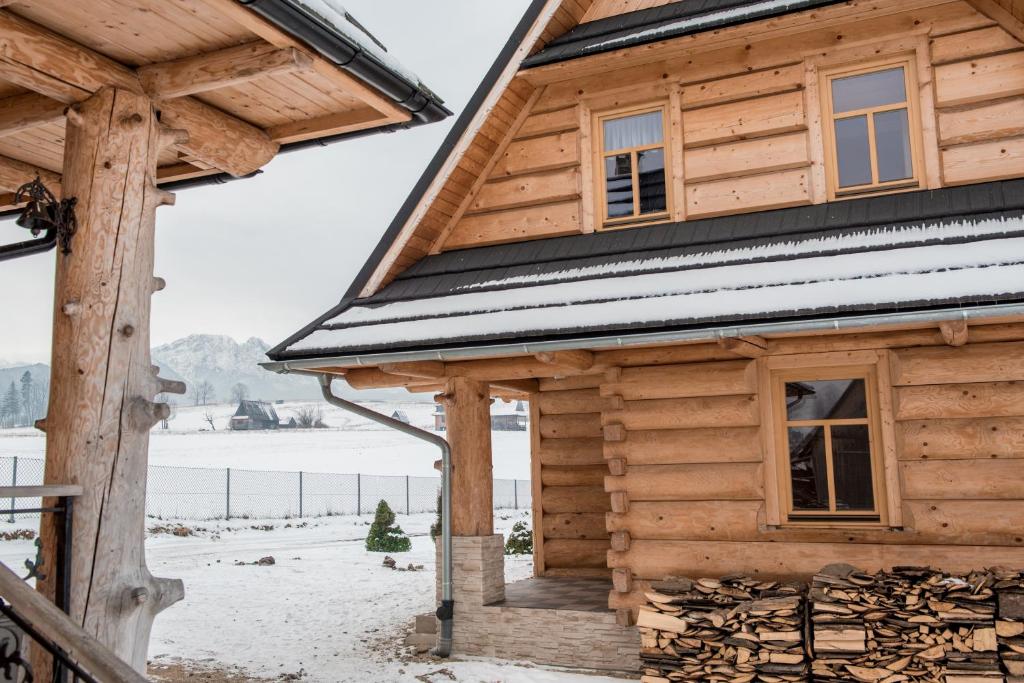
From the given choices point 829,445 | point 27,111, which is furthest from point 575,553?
point 27,111

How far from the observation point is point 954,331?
7.57 metres

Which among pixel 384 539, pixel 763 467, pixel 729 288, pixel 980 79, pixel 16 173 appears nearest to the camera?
pixel 16 173

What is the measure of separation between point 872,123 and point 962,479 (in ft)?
11.9

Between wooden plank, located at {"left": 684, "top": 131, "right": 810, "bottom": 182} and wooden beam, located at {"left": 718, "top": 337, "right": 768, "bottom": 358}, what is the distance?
1982 millimetres

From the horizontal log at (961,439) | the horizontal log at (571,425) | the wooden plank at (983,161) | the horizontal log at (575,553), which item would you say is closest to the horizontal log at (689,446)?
the horizontal log at (961,439)

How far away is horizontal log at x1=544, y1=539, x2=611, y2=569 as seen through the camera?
1242cm

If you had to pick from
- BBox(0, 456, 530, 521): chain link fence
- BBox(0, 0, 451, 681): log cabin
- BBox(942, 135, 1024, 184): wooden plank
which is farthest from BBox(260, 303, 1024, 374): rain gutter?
BBox(0, 456, 530, 521): chain link fence

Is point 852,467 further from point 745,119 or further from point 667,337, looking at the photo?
point 745,119

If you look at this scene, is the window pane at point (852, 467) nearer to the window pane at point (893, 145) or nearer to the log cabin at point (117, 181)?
the window pane at point (893, 145)

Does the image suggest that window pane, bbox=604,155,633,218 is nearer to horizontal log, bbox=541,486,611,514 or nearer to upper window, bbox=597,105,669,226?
A: upper window, bbox=597,105,669,226

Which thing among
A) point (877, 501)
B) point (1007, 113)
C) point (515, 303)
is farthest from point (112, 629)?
point (1007, 113)

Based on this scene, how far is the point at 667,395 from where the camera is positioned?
9.34m

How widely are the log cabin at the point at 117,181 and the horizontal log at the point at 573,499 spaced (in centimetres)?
819

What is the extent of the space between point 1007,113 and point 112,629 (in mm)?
8533
